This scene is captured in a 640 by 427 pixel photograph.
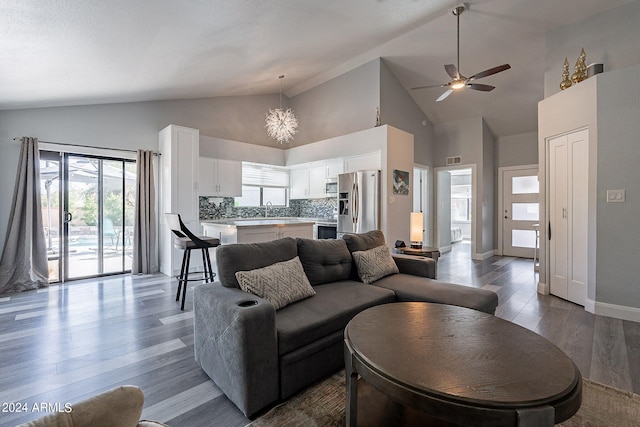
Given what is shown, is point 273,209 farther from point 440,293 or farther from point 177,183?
point 440,293

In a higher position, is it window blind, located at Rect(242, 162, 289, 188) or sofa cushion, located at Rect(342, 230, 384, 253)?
window blind, located at Rect(242, 162, 289, 188)

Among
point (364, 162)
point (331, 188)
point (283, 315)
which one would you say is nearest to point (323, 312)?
point (283, 315)

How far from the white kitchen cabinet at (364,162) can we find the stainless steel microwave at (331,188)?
44cm

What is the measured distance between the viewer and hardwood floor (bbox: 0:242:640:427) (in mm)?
1790

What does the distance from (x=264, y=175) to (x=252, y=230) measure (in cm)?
259

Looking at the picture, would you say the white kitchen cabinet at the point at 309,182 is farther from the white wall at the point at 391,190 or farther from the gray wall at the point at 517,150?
the gray wall at the point at 517,150

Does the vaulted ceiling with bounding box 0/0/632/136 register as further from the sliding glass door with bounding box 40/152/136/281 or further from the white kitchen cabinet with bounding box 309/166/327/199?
the white kitchen cabinet with bounding box 309/166/327/199

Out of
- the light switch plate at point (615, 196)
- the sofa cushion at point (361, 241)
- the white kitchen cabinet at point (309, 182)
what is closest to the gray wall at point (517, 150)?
the light switch plate at point (615, 196)

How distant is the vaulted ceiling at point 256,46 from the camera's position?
8.49ft

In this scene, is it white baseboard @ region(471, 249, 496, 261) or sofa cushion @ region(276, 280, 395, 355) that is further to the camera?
white baseboard @ region(471, 249, 496, 261)

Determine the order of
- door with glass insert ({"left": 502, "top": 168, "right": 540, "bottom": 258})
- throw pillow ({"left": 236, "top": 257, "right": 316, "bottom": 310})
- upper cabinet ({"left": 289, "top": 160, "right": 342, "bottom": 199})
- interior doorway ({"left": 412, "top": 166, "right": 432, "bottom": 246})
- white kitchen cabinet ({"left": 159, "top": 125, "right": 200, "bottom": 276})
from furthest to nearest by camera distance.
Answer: interior doorway ({"left": 412, "top": 166, "right": 432, "bottom": 246}), door with glass insert ({"left": 502, "top": 168, "right": 540, "bottom": 258}), upper cabinet ({"left": 289, "top": 160, "right": 342, "bottom": 199}), white kitchen cabinet ({"left": 159, "top": 125, "right": 200, "bottom": 276}), throw pillow ({"left": 236, "top": 257, "right": 316, "bottom": 310})

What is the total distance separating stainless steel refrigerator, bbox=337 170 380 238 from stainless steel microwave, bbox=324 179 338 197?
0.49 metres

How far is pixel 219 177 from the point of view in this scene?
5656 millimetres

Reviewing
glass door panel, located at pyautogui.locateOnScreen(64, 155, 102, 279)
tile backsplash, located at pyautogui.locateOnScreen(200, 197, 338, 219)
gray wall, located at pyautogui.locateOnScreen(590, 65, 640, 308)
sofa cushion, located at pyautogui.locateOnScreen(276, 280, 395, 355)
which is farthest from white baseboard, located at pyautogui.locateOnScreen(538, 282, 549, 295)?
glass door panel, located at pyautogui.locateOnScreen(64, 155, 102, 279)
